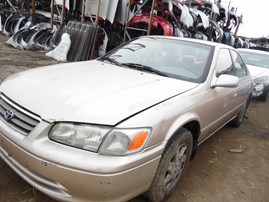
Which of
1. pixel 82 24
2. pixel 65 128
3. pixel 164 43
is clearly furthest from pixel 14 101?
pixel 82 24

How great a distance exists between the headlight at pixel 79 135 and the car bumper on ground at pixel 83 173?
0.05m

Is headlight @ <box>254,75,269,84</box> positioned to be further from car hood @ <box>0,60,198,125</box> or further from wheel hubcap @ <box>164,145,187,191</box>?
wheel hubcap @ <box>164,145,187,191</box>

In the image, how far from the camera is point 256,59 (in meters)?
8.29

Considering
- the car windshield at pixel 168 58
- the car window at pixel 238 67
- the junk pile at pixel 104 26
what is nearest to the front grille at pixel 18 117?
the car windshield at pixel 168 58

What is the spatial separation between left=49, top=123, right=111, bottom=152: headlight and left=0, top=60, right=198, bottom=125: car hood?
1.9 inches

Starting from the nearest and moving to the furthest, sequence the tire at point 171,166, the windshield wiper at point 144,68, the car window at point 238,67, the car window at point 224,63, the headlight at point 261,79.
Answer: the tire at point 171,166
the windshield wiper at point 144,68
the car window at point 224,63
the car window at point 238,67
the headlight at point 261,79

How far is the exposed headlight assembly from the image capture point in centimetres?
185

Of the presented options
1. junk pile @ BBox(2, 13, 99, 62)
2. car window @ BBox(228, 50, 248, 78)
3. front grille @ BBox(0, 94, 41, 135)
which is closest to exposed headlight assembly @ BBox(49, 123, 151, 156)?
front grille @ BBox(0, 94, 41, 135)

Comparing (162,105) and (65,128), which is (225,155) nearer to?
(162,105)

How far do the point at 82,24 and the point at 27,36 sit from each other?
220 centimetres

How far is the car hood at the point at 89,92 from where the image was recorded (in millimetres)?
1948

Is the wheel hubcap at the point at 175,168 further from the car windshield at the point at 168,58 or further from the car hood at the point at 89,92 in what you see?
the car windshield at the point at 168,58

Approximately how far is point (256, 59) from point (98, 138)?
7.71 m

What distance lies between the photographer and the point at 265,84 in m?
7.23
